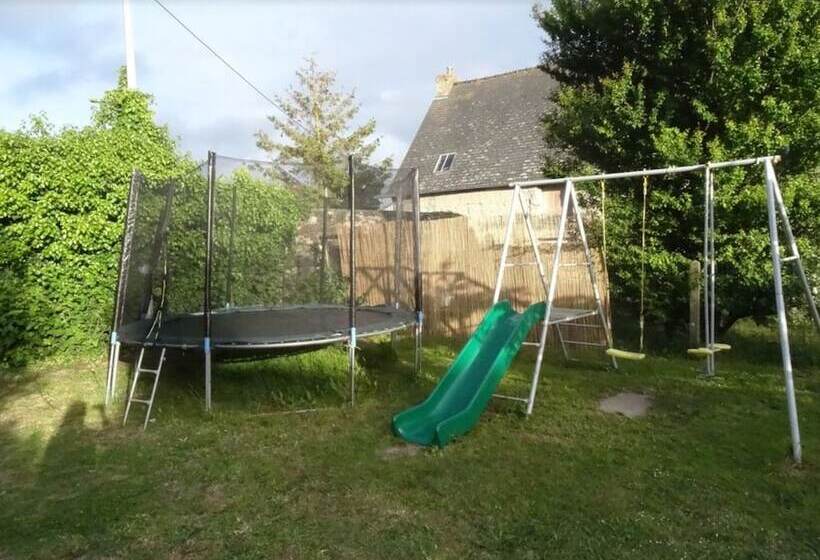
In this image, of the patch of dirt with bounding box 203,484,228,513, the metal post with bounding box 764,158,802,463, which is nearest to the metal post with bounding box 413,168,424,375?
the patch of dirt with bounding box 203,484,228,513

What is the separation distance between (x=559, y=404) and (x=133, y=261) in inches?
154

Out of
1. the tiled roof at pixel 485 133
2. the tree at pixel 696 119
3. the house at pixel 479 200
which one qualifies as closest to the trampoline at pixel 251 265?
the house at pixel 479 200

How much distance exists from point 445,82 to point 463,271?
519 inches

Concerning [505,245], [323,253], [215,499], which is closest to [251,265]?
[323,253]

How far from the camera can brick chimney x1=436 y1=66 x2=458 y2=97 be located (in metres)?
19.3

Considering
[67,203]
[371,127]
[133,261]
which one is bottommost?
[133,261]

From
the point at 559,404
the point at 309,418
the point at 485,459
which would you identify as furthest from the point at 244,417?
the point at 559,404

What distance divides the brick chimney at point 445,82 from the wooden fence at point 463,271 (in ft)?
41.2

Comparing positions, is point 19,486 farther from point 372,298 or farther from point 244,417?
point 372,298

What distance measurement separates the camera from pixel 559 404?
4.93 metres

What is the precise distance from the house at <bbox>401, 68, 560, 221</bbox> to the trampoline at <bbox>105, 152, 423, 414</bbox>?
7507 millimetres

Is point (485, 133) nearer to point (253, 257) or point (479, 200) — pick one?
point (479, 200)

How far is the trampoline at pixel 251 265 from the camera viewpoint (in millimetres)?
4871

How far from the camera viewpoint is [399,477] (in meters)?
3.48
